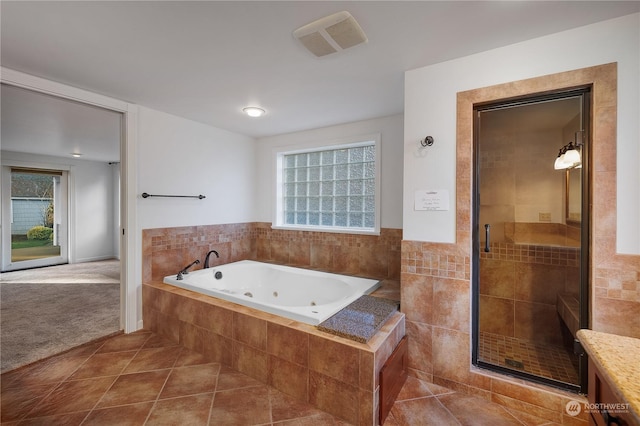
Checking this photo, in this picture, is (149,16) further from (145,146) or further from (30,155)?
(30,155)

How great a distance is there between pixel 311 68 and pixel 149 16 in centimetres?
101

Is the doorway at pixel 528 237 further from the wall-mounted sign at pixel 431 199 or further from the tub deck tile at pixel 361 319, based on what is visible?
the tub deck tile at pixel 361 319

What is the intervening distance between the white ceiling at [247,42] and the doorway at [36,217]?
4.87m

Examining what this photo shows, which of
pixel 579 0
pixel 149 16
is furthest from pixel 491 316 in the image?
pixel 149 16

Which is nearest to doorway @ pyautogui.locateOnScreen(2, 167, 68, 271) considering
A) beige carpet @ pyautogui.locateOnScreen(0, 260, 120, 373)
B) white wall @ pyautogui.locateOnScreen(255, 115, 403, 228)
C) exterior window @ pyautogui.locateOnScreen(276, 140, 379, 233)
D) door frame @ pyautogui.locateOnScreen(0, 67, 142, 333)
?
beige carpet @ pyautogui.locateOnScreen(0, 260, 120, 373)

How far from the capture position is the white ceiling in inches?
55.0

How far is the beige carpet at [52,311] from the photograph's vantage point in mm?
2408

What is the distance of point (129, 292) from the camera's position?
268cm

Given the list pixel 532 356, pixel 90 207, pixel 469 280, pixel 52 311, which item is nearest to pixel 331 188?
pixel 469 280

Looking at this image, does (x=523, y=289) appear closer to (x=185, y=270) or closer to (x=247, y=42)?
(x=247, y=42)

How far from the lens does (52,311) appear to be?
3.22m

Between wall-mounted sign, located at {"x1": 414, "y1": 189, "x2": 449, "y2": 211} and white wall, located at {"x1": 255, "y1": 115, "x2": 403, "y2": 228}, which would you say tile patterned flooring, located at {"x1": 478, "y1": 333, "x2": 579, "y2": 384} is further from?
white wall, located at {"x1": 255, "y1": 115, "x2": 403, "y2": 228}

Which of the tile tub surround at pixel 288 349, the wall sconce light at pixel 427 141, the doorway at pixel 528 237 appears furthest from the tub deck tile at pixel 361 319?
the wall sconce light at pixel 427 141

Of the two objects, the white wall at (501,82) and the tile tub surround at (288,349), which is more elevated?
the white wall at (501,82)
